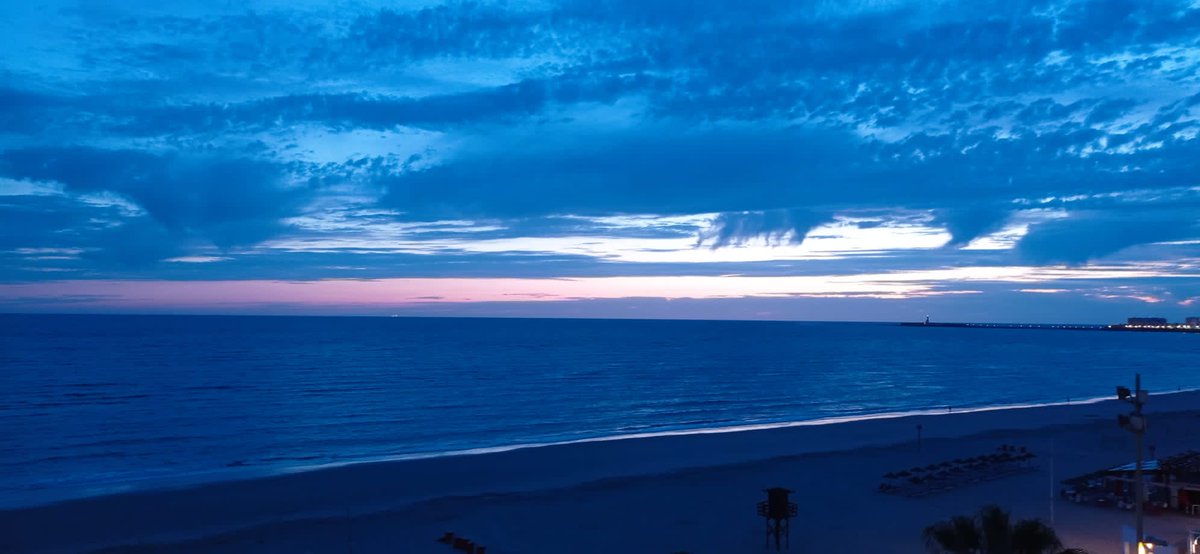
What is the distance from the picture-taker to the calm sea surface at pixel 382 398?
35.8 meters

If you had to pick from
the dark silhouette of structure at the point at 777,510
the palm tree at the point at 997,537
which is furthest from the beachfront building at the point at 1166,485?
the palm tree at the point at 997,537

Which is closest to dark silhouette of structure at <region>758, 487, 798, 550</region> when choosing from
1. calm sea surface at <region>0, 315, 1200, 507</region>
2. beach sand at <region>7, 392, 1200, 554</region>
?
beach sand at <region>7, 392, 1200, 554</region>

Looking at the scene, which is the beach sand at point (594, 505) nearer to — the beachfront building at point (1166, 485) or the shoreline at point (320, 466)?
the beachfront building at point (1166, 485)

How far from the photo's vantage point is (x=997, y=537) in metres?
14.4

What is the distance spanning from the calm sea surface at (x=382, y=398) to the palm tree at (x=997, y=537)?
26.4 m

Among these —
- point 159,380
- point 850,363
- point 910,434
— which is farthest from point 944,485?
point 850,363

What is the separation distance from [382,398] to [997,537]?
49348mm

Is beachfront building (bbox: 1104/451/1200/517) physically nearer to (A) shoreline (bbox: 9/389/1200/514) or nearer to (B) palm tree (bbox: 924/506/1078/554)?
(B) palm tree (bbox: 924/506/1078/554)

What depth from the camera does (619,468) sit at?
3209 cm

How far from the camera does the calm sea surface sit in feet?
117

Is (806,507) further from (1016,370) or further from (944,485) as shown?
(1016,370)

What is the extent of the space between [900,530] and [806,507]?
370 centimetres

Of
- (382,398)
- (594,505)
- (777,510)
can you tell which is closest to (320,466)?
(594,505)

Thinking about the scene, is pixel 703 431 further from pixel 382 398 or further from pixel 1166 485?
pixel 382 398
